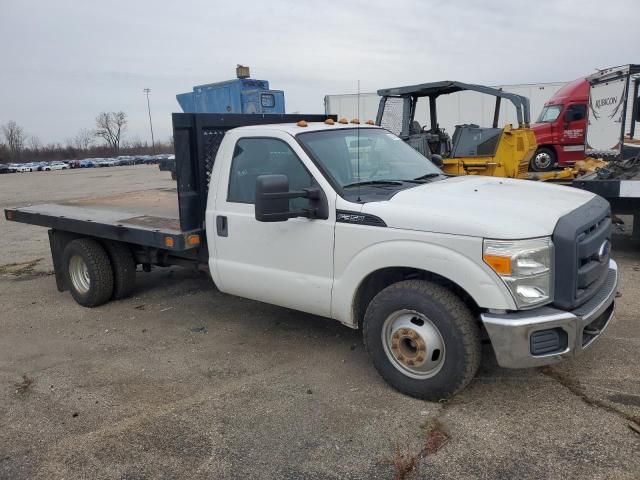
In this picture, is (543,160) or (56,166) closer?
(543,160)

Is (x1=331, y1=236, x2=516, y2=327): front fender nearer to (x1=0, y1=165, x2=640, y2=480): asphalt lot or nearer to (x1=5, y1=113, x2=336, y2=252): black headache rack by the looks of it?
(x1=0, y1=165, x2=640, y2=480): asphalt lot

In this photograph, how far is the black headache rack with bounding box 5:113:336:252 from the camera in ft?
16.4

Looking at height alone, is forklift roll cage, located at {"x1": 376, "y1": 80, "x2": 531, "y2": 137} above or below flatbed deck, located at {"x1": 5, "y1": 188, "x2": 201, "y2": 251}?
above

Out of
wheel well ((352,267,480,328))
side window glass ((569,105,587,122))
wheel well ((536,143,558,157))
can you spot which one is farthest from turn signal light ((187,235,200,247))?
side window glass ((569,105,587,122))

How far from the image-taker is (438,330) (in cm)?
364

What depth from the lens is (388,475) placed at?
3084 millimetres

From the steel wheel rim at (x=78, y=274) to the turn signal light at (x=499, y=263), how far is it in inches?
187

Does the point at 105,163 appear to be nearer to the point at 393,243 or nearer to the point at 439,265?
the point at 393,243

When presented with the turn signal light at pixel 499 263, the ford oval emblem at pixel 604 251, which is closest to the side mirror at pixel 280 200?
the turn signal light at pixel 499 263

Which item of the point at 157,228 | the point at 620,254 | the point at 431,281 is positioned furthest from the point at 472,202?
the point at 620,254

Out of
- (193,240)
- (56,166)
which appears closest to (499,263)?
(193,240)

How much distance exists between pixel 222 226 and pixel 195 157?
0.75m

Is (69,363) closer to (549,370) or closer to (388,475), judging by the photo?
(388,475)

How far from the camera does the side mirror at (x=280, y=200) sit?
383 cm
